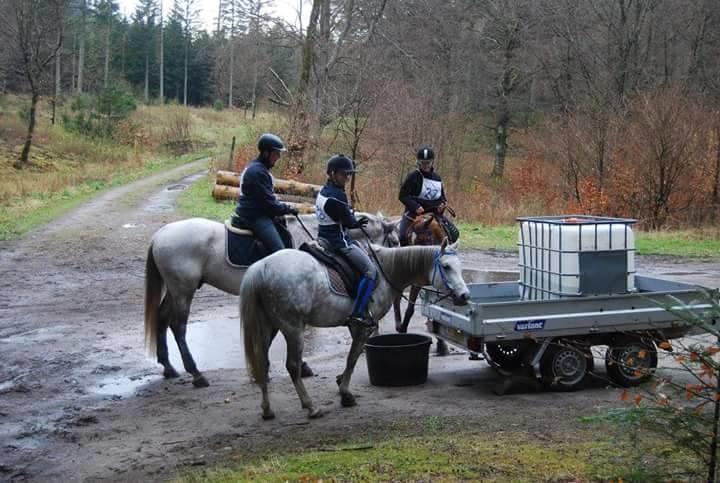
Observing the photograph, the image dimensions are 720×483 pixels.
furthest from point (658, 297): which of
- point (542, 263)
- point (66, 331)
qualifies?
point (66, 331)

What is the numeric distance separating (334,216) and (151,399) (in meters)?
2.92

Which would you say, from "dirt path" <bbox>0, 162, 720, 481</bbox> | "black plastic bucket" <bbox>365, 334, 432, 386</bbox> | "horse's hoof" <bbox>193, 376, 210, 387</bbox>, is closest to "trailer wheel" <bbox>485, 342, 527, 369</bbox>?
"dirt path" <bbox>0, 162, 720, 481</bbox>

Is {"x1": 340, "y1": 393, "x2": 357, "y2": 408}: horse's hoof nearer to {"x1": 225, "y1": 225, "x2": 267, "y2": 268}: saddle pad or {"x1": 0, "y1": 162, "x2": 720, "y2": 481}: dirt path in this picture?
{"x1": 0, "y1": 162, "x2": 720, "y2": 481}: dirt path

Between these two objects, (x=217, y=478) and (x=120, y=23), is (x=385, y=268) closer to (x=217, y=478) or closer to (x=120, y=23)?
(x=217, y=478)

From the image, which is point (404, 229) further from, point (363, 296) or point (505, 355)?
point (363, 296)

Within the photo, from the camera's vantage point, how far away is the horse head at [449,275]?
24.8 feet

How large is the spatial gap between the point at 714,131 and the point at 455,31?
60.6 feet

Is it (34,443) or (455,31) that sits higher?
(455,31)

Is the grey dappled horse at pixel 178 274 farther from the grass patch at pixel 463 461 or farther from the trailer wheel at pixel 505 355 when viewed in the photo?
the grass patch at pixel 463 461

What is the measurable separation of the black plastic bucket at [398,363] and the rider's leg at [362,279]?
2.17 ft

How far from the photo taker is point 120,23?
76250mm

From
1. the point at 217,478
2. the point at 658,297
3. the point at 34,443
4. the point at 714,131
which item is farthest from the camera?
the point at 714,131

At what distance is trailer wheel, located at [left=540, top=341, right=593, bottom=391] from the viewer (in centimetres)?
795

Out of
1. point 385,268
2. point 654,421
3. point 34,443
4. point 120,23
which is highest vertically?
point 120,23
